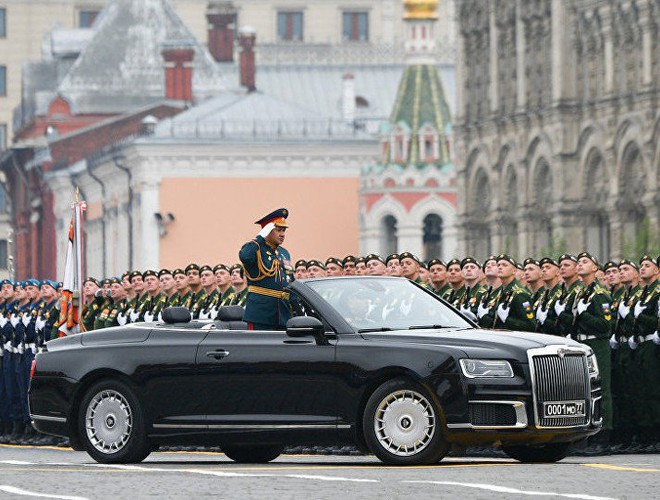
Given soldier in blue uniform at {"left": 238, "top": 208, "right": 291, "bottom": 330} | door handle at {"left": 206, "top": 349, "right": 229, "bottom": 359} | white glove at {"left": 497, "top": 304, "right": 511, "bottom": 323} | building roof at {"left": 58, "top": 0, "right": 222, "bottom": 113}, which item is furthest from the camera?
building roof at {"left": 58, "top": 0, "right": 222, "bottom": 113}

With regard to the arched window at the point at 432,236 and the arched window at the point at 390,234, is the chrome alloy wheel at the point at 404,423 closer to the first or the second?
the arched window at the point at 390,234

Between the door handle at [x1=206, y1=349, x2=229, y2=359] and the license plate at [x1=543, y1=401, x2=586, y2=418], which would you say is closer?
the license plate at [x1=543, y1=401, x2=586, y2=418]

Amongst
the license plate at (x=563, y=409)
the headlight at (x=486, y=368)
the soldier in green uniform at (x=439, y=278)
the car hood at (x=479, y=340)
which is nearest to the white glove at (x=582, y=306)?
the soldier in green uniform at (x=439, y=278)

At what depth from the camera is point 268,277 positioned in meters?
22.9

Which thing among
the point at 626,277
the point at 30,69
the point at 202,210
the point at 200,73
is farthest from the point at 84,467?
the point at 30,69

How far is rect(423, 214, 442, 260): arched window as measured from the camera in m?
89.0

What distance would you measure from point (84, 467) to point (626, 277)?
217 inches

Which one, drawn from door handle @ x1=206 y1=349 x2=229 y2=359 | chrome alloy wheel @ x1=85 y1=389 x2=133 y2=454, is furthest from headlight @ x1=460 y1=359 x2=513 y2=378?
chrome alloy wheel @ x1=85 y1=389 x2=133 y2=454

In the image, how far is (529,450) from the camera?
22266 millimetres

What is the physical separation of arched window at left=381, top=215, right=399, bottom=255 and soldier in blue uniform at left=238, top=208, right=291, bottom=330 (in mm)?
65315

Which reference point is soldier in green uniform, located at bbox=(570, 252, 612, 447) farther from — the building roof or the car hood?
the building roof

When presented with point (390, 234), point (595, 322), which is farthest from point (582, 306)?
point (390, 234)

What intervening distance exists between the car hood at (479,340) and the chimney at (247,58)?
81040 mm

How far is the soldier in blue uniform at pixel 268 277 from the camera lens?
22.6 metres
